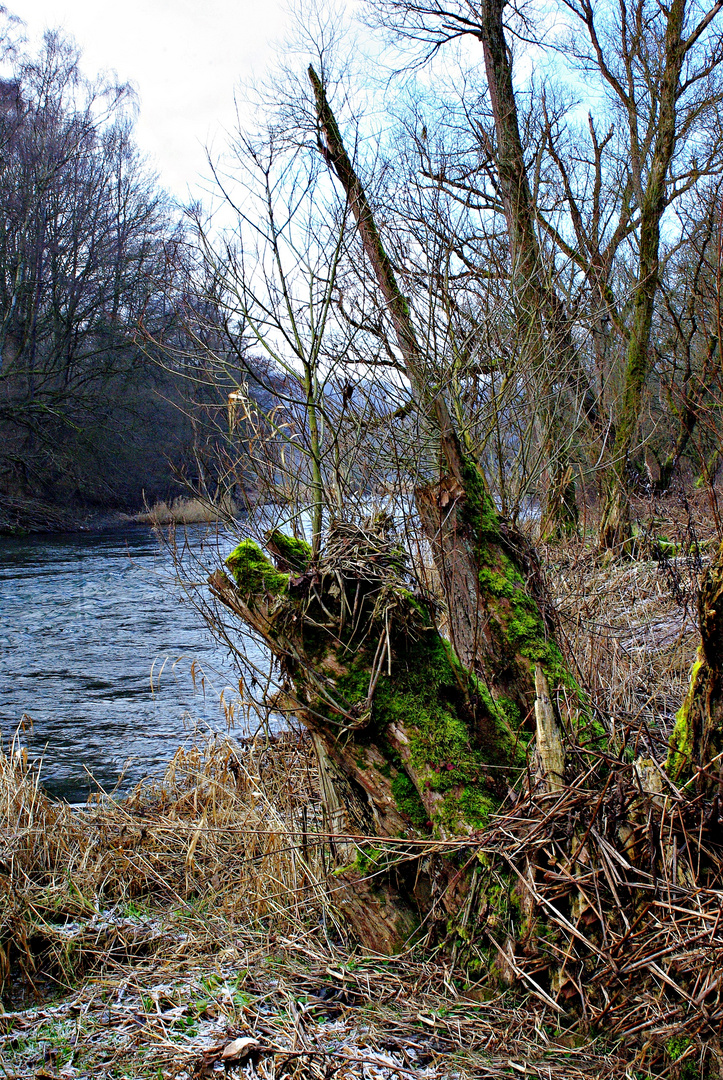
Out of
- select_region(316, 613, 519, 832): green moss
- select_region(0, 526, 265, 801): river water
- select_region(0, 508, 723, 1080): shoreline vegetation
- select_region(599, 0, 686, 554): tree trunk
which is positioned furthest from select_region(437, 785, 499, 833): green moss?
select_region(599, 0, 686, 554): tree trunk

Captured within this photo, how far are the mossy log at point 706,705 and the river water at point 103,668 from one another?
126 inches

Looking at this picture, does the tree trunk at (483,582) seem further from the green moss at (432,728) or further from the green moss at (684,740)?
the green moss at (684,740)

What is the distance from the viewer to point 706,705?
8.46ft

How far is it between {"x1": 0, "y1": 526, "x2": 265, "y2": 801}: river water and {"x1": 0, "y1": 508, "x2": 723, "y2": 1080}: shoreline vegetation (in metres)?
1.20

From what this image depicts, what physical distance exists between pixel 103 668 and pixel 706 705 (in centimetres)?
804

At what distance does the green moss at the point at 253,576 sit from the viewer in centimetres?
311

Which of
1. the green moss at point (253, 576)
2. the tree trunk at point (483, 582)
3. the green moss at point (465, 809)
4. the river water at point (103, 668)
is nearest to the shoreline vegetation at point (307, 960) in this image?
the green moss at point (465, 809)

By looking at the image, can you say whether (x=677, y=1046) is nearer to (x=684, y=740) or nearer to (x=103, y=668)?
(x=684, y=740)

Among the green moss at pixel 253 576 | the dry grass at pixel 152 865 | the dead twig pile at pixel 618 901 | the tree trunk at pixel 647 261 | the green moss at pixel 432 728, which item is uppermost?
the tree trunk at pixel 647 261

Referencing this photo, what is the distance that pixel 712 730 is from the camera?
2.55 meters

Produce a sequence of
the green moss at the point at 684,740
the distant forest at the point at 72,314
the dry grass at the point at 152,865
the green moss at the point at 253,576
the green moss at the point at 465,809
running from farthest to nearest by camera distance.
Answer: the distant forest at the point at 72,314, the dry grass at the point at 152,865, the green moss at the point at 253,576, the green moss at the point at 465,809, the green moss at the point at 684,740

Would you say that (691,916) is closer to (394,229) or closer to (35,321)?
(394,229)

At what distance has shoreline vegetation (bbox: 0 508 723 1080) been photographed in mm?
2236

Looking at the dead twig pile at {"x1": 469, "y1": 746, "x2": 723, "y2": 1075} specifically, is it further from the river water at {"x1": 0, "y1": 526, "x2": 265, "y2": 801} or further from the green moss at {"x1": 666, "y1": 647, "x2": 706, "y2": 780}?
the river water at {"x1": 0, "y1": 526, "x2": 265, "y2": 801}
